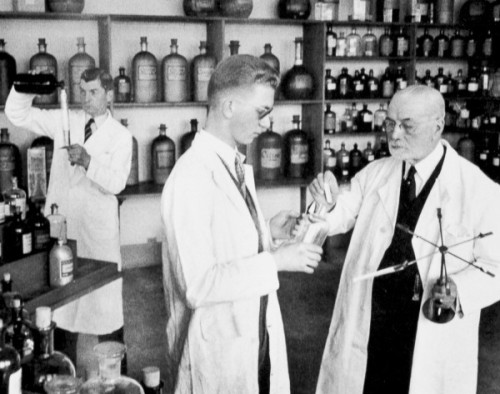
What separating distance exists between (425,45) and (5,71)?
3378 mm

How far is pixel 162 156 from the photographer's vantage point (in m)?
4.86

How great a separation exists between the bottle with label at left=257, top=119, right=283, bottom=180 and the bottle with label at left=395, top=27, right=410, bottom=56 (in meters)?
1.25

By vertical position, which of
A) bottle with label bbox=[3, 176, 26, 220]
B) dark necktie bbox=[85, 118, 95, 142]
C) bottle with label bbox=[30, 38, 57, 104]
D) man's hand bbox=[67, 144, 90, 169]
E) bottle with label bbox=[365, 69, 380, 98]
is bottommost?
bottle with label bbox=[3, 176, 26, 220]

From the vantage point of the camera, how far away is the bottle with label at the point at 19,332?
1.27m

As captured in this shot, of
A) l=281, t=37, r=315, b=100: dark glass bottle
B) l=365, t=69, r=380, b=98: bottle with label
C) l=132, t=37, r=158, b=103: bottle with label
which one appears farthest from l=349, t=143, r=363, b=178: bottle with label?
l=132, t=37, r=158, b=103: bottle with label

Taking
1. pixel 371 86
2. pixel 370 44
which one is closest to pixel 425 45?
pixel 370 44

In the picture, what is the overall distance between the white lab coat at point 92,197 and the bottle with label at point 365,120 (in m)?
2.63

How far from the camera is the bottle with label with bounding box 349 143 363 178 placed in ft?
18.0

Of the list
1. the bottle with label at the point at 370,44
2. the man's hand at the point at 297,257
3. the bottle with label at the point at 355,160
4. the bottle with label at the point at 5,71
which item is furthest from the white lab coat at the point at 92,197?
the bottle with label at the point at 370,44

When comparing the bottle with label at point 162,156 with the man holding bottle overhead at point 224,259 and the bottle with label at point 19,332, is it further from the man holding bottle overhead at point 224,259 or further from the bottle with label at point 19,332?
the bottle with label at point 19,332

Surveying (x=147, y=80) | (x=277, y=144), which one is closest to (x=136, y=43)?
(x=147, y=80)

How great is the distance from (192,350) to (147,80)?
129 inches

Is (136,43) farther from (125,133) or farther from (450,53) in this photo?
(450,53)

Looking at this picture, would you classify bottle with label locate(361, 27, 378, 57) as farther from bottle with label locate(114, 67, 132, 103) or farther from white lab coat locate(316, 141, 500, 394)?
white lab coat locate(316, 141, 500, 394)
